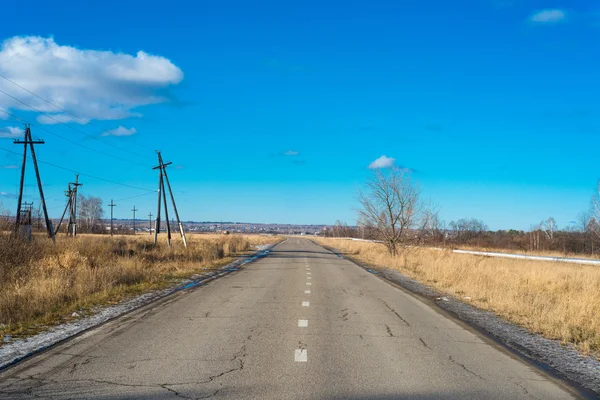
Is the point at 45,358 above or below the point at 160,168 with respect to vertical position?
below

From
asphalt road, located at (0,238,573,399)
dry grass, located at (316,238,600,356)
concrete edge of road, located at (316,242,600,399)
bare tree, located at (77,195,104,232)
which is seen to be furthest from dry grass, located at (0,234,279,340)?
bare tree, located at (77,195,104,232)

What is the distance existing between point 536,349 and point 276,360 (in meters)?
4.55

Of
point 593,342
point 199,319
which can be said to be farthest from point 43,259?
point 593,342

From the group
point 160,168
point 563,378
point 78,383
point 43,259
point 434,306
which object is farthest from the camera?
point 160,168

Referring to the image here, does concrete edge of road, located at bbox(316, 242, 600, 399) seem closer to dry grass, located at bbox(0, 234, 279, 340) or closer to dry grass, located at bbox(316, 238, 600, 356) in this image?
dry grass, located at bbox(316, 238, 600, 356)

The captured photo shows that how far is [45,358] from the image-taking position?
6863 millimetres

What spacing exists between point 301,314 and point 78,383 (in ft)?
19.2

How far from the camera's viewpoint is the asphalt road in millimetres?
5598

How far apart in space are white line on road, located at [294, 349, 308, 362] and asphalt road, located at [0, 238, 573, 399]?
0.9 inches

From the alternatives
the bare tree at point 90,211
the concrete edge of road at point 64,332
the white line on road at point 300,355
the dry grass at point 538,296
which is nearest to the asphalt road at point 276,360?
the white line on road at point 300,355

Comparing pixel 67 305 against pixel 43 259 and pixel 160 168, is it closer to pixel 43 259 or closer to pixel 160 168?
pixel 43 259

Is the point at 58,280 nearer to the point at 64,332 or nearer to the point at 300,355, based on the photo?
the point at 64,332

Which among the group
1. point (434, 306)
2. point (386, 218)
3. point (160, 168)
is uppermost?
point (160, 168)

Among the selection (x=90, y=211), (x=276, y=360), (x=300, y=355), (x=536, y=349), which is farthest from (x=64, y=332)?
(x=90, y=211)
